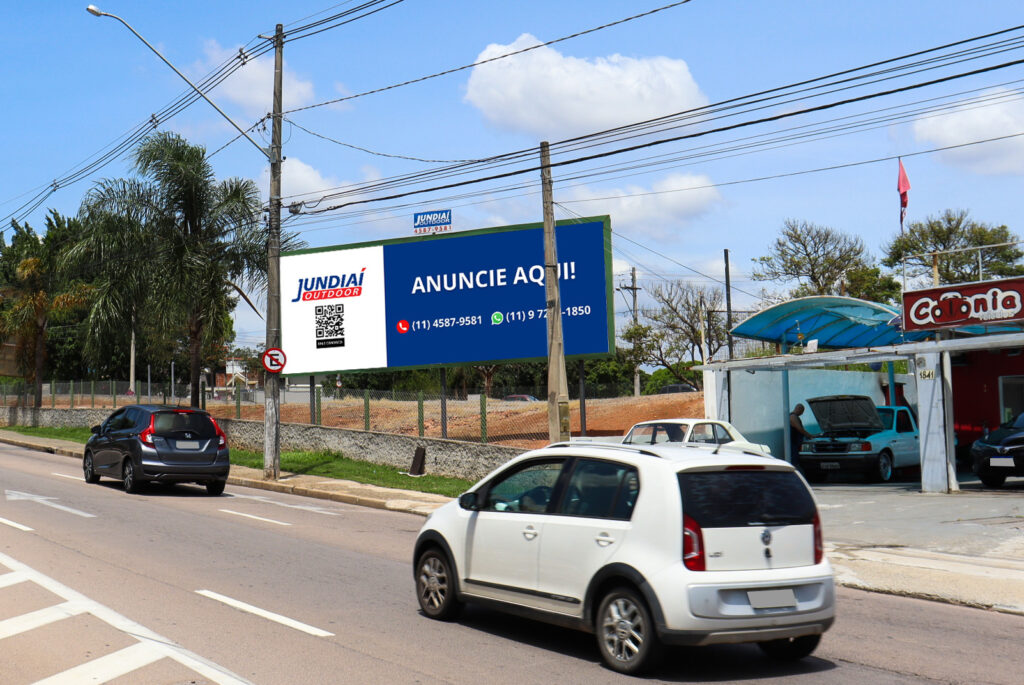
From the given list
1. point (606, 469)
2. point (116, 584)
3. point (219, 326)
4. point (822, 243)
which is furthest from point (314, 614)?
point (822, 243)

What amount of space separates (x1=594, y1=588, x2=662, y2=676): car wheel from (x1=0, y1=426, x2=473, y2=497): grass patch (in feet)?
43.7

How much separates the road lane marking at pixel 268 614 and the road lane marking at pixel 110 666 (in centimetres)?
121

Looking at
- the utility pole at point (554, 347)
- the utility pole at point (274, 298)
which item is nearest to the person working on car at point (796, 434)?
the utility pole at point (554, 347)

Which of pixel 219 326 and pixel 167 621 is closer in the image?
pixel 167 621

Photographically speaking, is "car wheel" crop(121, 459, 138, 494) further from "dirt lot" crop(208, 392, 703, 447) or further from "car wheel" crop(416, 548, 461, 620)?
"car wheel" crop(416, 548, 461, 620)

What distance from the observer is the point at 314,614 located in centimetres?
862

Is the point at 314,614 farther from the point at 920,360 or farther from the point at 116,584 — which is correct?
the point at 920,360

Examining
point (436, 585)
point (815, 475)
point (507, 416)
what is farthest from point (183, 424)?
point (815, 475)

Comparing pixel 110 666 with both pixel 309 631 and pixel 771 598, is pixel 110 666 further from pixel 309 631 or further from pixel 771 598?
pixel 771 598

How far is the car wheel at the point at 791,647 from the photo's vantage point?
23.7 feet

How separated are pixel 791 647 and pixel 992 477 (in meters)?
14.2

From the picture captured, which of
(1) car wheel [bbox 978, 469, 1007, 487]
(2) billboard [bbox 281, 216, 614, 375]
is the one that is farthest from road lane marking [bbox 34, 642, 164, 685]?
(2) billboard [bbox 281, 216, 614, 375]

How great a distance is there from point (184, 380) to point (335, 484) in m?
75.3

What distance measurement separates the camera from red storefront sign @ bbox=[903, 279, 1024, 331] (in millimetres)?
18094
